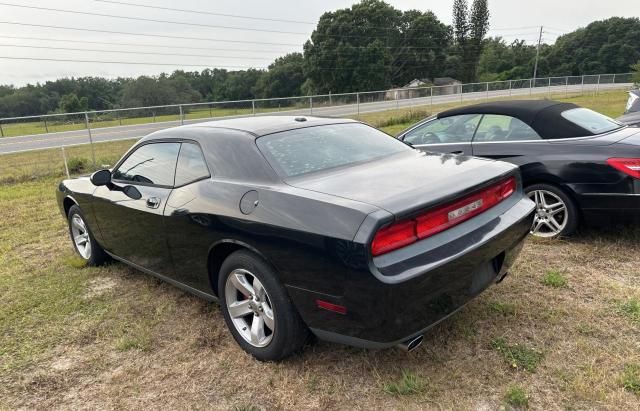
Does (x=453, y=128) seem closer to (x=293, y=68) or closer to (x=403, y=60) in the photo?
(x=293, y=68)

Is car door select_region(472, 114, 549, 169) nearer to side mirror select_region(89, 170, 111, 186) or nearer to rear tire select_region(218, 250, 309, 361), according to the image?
rear tire select_region(218, 250, 309, 361)

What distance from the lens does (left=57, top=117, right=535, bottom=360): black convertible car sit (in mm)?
2283

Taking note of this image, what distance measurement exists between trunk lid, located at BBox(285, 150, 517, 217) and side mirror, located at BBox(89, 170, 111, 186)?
2.07 metres

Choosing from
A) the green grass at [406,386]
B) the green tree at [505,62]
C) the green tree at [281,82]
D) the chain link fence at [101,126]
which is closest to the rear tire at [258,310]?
the green grass at [406,386]

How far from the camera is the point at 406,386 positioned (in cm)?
255

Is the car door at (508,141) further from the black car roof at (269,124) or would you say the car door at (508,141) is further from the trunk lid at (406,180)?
the black car roof at (269,124)

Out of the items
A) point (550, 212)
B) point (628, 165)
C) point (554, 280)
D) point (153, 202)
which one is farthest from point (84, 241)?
point (628, 165)

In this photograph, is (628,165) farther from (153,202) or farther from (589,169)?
(153,202)

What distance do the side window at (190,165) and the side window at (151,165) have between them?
79 millimetres

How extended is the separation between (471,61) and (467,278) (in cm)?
8399

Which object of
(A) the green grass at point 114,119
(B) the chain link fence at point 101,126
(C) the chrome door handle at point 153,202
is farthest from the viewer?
(A) the green grass at point 114,119

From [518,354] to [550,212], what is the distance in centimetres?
223

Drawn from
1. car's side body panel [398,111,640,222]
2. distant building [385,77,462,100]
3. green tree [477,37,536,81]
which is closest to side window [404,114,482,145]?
car's side body panel [398,111,640,222]

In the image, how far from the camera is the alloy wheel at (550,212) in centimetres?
447
